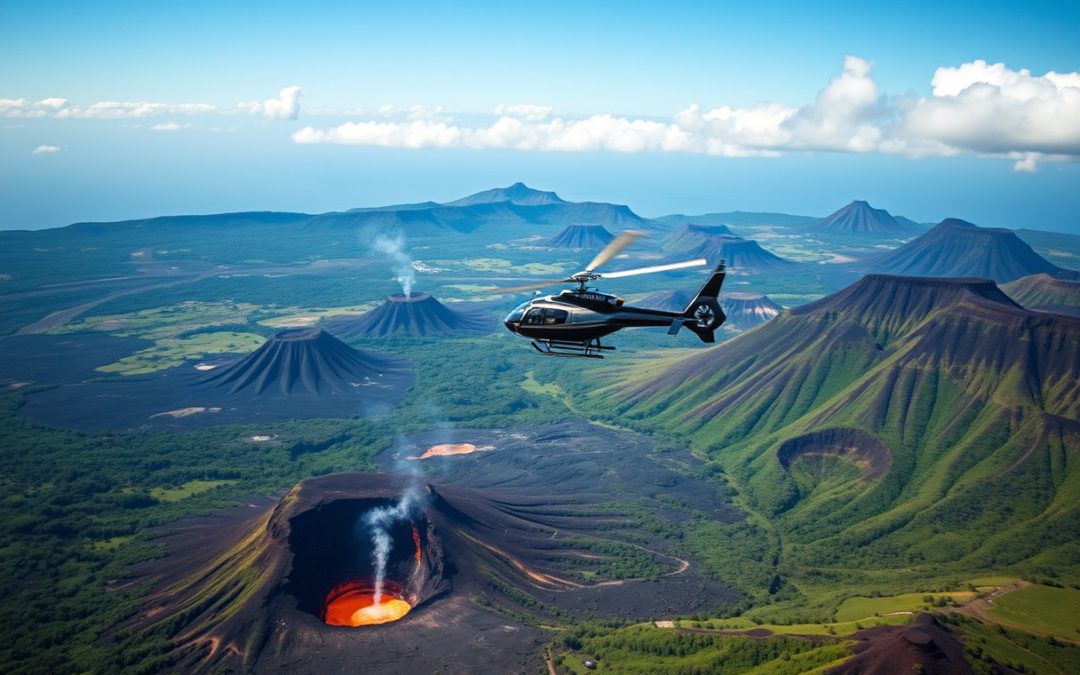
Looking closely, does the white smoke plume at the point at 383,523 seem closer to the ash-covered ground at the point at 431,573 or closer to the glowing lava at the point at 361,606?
the ash-covered ground at the point at 431,573

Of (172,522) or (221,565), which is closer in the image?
(221,565)

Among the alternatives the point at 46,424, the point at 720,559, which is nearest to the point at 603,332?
the point at 720,559

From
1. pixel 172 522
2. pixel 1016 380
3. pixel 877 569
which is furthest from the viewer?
pixel 1016 380

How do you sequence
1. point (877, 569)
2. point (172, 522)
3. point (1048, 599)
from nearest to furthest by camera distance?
point (1048, 599)
point (877, 569)
point (172, 522)

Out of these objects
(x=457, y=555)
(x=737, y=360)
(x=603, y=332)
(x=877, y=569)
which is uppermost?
(x=603, y=332)

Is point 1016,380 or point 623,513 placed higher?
point 1016,380

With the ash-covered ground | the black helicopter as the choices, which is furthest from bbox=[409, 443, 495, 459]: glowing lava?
the black helicopter

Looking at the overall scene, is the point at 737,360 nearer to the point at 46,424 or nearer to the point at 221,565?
the point at 221,565

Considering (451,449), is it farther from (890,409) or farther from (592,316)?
(592,316)
